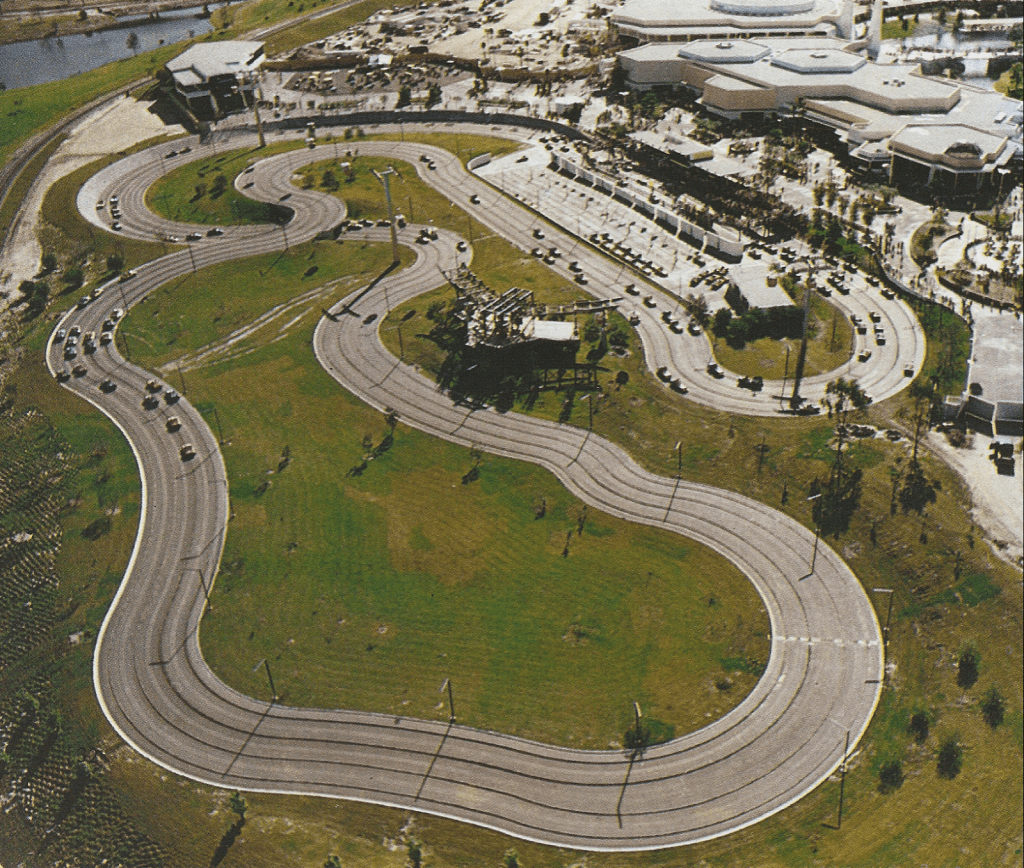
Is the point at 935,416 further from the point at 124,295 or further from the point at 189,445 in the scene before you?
the point at 124,295

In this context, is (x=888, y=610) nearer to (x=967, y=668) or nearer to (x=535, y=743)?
(x=967, y=668)

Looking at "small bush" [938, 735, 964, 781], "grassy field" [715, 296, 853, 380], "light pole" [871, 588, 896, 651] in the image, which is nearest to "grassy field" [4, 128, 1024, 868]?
"light pole" [871, 588, 896, 651]

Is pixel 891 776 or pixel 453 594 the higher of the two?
pixel 453 594

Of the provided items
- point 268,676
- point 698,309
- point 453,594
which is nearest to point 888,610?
point 453,594

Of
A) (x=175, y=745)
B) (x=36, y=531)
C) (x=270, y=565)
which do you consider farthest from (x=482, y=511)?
(x=36, y=531)

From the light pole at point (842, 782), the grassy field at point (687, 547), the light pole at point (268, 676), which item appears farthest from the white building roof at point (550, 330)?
the light pole at point (842, 782)

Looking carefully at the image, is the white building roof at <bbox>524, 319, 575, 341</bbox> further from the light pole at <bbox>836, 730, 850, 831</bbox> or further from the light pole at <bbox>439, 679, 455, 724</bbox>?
the light pole at <bbox>836, 730, 850, 831</bbox>
